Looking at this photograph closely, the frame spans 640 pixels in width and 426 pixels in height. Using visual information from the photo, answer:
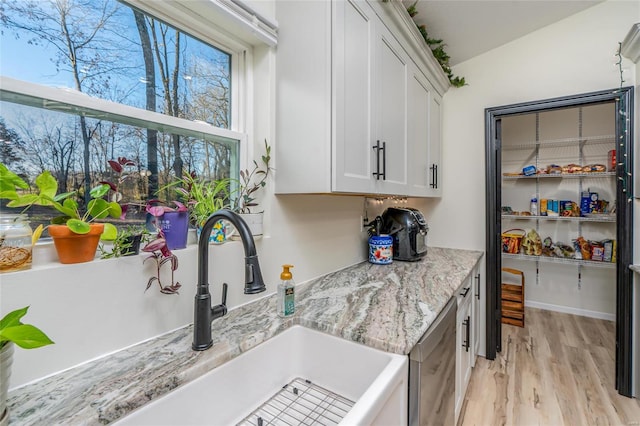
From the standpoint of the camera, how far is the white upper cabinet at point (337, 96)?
1.17m

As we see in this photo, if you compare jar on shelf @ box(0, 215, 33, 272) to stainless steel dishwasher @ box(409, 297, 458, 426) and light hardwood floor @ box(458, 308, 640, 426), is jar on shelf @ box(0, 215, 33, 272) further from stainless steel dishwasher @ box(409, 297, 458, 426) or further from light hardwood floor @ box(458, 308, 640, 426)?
light hardwood floor @ box(458, 308, 640, 426)

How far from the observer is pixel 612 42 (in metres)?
2.04

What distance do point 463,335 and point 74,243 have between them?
1.84m

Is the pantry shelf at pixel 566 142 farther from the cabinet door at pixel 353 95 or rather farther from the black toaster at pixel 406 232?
the cabinet door at pixel 353 95

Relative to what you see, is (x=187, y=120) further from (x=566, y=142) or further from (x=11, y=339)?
(x=566, y=142)

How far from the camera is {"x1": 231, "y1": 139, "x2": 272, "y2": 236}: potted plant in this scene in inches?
47.8

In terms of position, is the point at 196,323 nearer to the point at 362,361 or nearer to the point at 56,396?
the point at 56,396

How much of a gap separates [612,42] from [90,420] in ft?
10.8

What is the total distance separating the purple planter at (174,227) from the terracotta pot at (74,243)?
18 centimetres

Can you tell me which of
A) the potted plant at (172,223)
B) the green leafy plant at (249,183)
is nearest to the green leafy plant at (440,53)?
the green leafy plant at (249,183)

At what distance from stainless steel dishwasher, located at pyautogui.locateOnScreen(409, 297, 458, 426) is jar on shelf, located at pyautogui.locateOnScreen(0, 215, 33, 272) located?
105 centimetres

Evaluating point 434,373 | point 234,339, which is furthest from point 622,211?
point 234,339

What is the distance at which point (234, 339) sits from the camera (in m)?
0.91

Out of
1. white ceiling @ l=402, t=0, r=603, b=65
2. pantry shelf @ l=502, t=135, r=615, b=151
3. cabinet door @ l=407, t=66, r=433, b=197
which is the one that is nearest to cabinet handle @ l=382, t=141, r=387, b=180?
cabinet door @ l=407, t=66, r=433, b=197
